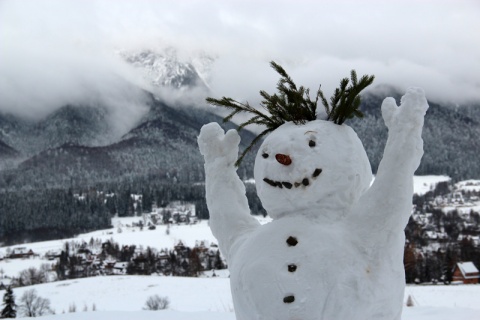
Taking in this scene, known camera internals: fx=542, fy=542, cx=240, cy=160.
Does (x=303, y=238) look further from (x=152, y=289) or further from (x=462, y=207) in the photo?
(x=462, y=207)

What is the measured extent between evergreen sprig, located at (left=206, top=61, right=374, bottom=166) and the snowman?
0.10 metres

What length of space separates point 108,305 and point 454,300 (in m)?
8.70

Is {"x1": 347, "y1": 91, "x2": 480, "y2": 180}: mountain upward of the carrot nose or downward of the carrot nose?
upward

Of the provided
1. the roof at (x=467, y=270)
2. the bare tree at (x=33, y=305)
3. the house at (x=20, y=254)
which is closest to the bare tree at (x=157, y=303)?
the bare tree at (x=33, y=305)

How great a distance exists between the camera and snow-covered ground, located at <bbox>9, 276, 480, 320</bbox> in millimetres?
7699

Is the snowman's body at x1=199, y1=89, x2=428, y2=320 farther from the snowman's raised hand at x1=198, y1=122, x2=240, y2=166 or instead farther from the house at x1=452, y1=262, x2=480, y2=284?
the house at x1=452, y1=262, x2=480, y2=284

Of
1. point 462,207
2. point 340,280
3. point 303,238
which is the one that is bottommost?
point 340,280

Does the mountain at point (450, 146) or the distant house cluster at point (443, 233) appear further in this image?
the mountain at point (450, 146)

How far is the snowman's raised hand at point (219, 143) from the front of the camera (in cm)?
421

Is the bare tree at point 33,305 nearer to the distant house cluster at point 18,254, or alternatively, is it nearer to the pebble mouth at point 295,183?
the pebble mouth at point 295,183

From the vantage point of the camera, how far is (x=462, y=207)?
98.2 m

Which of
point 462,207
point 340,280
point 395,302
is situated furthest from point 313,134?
point 462,207

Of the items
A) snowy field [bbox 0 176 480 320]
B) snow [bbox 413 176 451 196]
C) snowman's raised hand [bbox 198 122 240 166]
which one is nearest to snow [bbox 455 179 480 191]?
snow [bbox 413 176 451 196]

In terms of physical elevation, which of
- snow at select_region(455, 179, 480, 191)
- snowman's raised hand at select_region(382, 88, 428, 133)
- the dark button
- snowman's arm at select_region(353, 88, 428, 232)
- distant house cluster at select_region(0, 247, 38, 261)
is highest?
snow at select_region(455, 179, 480, 191)
